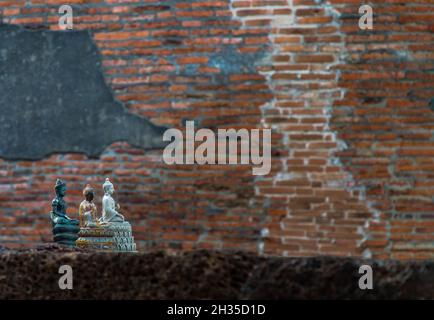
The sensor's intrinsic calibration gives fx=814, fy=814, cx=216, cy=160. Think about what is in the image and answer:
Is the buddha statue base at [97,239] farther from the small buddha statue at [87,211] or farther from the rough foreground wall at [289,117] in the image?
the rough foreground wall at [289,117]

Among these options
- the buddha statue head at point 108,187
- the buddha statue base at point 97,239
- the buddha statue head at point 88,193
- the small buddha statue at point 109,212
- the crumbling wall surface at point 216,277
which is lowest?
the crumbling wall surface at point 216,277

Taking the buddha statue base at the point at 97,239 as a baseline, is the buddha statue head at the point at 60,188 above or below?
above

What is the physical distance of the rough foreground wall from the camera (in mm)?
6090

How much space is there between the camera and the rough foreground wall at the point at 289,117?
609cm

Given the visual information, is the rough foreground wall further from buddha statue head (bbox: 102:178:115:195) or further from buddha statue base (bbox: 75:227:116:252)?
buddha statue base (bbox: 75:227:116:252)

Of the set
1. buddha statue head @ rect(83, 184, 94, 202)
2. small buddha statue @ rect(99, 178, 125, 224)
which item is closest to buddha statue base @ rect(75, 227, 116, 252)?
small buddha statue @ rect(99, 178, 125, 224)

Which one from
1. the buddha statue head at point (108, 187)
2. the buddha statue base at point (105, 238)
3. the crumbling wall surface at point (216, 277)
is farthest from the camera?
the buddha statue head at point (108, 187)

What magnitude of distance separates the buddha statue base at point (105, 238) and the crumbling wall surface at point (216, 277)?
3.70 feet

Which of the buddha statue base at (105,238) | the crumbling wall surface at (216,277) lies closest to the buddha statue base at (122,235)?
the buddha statue base at (105,238)

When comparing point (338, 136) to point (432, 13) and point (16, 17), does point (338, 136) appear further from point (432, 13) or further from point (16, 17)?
point (16, 17)

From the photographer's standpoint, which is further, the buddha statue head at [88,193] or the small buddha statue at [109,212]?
the buddha statue head at [88,193]

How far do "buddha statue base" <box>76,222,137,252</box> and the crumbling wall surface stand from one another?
3.70 feet

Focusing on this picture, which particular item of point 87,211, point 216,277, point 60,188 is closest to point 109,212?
point 87,211

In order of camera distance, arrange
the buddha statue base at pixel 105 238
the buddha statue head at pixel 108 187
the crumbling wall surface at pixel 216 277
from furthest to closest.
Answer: the buddha statue head at pixel 108 187, the buddha statue base at pixel 105 238, the crumbling wall surface at pixel 216 277
